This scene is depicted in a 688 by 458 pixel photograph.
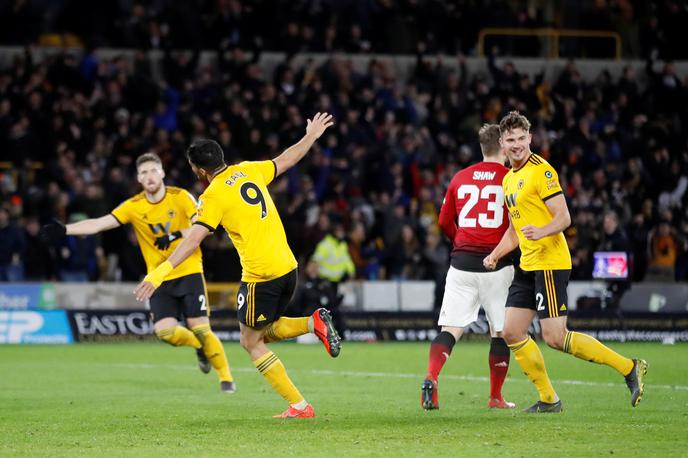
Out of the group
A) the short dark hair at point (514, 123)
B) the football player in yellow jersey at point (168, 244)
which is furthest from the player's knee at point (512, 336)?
the football player in yellow jersey at point (168, 244)

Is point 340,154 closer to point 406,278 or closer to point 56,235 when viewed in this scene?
point 406,278

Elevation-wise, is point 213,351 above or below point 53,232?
below

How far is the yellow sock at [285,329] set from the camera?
33.6 ft

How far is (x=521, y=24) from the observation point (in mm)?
31594

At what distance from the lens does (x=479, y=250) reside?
1080cm

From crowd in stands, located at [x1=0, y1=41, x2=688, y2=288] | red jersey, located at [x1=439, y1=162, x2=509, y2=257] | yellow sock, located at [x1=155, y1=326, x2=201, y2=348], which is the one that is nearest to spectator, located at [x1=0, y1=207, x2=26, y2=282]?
crowd in stands, located at [x1=0, y1=41, x2=688, y2=288]

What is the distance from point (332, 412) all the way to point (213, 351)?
2.90 m

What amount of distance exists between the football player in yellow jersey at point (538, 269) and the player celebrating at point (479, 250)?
0.30 metres

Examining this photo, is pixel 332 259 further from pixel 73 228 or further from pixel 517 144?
pixel 517 144

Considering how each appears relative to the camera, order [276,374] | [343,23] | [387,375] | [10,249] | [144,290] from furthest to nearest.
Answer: [343,23] < [10,249] < [387,375] < [276,374] < [144,290]

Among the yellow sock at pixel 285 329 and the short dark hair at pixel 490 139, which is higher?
the short dark hair at pixel 490 139

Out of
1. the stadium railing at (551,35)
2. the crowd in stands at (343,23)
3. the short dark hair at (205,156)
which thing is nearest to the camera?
the short dark hair at (205,156)

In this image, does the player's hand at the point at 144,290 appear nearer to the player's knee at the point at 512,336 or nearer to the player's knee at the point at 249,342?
the player's knee at the point at 249,342

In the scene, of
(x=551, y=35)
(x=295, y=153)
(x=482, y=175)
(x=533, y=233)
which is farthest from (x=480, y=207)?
(x=551, y=35)
